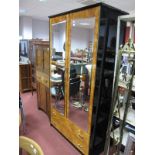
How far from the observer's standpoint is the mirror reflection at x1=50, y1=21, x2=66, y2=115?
256 centimetres

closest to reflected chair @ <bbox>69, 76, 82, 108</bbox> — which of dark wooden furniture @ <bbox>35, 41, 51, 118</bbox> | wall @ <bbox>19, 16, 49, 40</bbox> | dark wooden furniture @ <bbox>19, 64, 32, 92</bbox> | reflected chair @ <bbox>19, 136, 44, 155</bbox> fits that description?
dark wooden furniture @ <bbox>35, 41, 51, 118</bbox>

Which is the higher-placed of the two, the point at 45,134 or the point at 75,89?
the point at 75,89

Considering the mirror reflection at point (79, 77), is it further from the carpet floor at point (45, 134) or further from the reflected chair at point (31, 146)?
the reflected chair at point (31, 146)

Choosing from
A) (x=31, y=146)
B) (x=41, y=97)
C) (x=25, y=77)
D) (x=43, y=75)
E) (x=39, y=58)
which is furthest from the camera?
(x=25, y=77)

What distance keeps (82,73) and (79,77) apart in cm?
10

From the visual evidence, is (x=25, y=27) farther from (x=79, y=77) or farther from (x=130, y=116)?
(x=130, y=116)

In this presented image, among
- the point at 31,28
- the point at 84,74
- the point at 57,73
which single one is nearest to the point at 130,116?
the point at 84,74

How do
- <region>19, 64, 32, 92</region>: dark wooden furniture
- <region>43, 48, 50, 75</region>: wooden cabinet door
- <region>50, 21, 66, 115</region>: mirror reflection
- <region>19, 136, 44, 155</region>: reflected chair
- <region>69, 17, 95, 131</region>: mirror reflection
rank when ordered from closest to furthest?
<region>19, 136, 44, 155</region>: reflected chair < <region>69, 17, 95, 131</region>: mirror reflection < <region>50, 21, 66, 115</region>: mirror reflection < <region>43, 48, 50, 75</region>: wooden cabinet door < <region>19, 64, 32, 92</region>: dark wooden furniture

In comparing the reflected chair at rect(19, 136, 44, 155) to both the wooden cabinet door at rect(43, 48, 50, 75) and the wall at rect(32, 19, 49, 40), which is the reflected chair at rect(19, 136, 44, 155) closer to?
the wooden cabinet door at rect(43, 48, 50, 75)

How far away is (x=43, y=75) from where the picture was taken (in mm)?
3129

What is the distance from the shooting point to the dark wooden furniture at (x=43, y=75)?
297 cm

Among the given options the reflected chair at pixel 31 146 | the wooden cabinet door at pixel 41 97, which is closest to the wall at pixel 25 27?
the wooden cabinet door at pixel 41 97

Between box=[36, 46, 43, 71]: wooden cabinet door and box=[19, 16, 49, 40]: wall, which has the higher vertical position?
box=[19, 16, 49, 40]: wall
